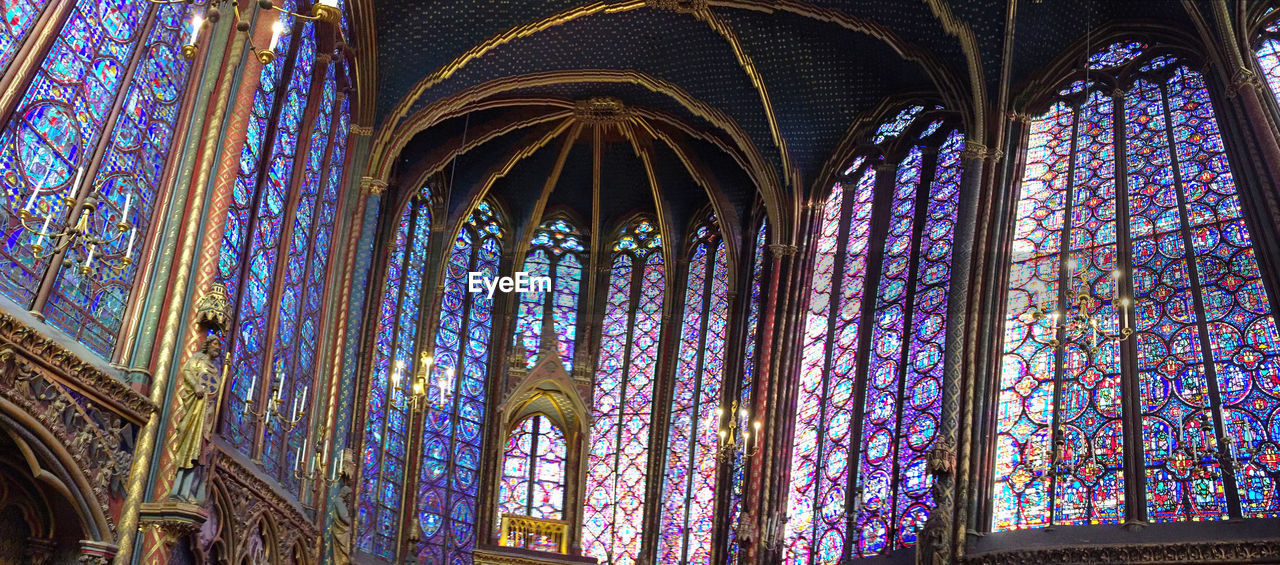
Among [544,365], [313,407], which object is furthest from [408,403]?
[313,407]

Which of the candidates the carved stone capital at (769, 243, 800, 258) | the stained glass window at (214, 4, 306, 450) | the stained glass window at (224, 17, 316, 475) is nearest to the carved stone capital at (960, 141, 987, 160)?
the carved stone capital at (769, 243, 800, 258)

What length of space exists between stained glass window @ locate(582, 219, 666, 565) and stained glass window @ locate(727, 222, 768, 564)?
7.92 feet

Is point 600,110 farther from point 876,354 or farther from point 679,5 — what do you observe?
point 876,354

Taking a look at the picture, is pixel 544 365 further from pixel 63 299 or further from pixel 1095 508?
pixel 63 299

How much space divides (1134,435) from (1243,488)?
4.18 feet

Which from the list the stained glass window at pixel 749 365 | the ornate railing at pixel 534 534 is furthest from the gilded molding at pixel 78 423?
the ornate railing at pixel 534 534

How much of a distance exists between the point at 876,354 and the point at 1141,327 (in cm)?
417

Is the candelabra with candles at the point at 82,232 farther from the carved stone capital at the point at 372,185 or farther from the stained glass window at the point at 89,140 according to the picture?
the carved stone capital at the point at 372,185

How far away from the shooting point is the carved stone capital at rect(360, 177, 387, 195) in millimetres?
18016

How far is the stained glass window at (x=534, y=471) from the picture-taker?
872 inches

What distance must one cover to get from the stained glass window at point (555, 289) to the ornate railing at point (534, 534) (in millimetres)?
3556

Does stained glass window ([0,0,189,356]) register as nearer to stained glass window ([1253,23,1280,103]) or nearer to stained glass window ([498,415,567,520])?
stained glass window ([498,415,567,520])

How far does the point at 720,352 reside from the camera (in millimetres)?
22500

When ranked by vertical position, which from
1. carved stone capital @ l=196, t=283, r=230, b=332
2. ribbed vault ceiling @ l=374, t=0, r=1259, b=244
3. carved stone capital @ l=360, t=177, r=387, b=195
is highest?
A: ribbed vault ceiling @ l=374, t=0, r=1259, b=244
